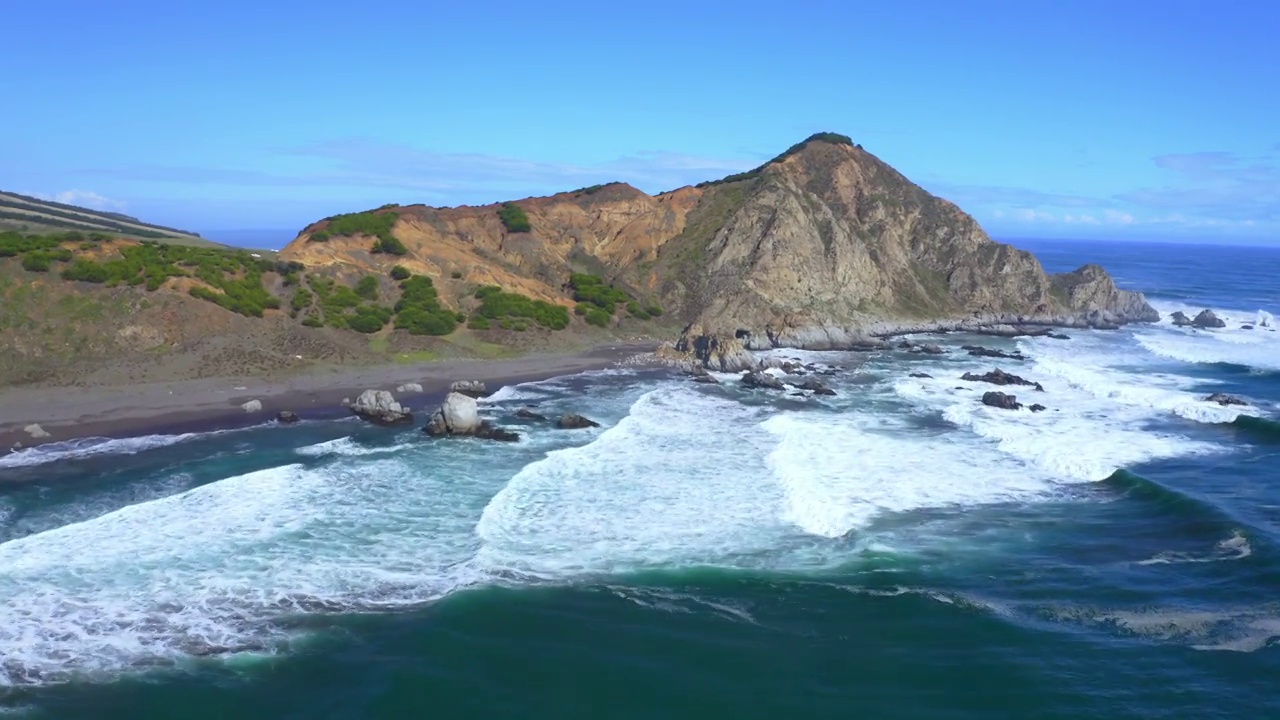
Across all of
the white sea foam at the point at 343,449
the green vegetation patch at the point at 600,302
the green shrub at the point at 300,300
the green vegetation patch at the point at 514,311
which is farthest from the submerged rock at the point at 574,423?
the green vegetation patch at the point at 600,302

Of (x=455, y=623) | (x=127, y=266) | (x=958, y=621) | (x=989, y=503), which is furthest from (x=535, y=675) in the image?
(x=127, y=266)

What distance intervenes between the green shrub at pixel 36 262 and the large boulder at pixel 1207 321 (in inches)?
3679

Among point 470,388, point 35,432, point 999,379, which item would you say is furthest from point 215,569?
point 999,379

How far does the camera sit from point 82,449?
36594mm

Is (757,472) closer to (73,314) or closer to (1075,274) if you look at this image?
(73,314)

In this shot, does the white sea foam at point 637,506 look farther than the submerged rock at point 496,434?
No

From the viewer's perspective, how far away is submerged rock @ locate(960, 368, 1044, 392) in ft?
182

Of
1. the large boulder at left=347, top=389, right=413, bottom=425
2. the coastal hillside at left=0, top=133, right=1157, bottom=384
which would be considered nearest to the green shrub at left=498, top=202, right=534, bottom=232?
the coastal hillside at left=0, top=133, right=1157, bottom=384

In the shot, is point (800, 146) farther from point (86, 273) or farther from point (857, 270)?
point (86, 273)

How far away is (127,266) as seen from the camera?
55250 mm

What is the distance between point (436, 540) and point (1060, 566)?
1803cm

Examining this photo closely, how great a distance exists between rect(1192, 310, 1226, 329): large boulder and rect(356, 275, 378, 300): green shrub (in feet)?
246

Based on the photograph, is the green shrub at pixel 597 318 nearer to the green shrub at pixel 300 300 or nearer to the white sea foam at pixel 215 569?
the green shrub at pixel 300 300

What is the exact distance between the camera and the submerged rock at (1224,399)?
159 ft
